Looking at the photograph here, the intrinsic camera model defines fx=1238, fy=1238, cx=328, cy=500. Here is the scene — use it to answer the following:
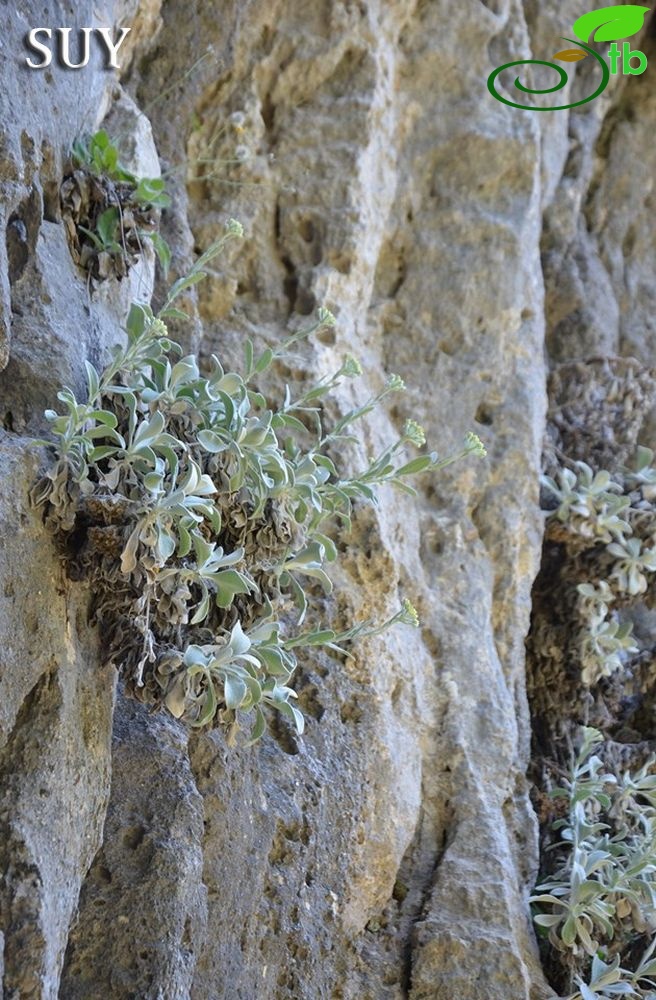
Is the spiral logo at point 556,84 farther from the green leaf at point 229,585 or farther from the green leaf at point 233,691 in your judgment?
the green leaf at point 233,691

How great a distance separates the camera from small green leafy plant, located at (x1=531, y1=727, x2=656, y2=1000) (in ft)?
9.72

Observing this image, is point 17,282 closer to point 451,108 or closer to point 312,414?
point 312,414

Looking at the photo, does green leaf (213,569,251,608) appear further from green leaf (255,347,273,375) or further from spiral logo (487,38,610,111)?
spiral logo (487,38,610,111)

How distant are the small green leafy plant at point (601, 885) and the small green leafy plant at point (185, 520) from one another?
0.95 meters

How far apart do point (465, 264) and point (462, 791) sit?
1653 mm

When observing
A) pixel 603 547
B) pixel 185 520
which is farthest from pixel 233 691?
pixel 603 547

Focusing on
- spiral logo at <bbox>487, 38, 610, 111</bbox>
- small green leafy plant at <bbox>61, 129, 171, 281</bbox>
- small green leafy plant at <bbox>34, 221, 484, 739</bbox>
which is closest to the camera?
small green leafy plant at <bbox>34, 221, 484, 739</bbox>

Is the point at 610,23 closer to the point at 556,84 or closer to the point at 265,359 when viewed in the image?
the point at 556,84

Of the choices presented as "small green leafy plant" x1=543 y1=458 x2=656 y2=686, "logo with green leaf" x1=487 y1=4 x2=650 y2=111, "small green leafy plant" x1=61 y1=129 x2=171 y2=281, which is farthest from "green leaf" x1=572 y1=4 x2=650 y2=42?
"small green leafy plant" x1=61 y1=129 x2=171 y2=281

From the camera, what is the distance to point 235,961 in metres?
2.48

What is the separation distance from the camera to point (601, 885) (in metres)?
3.01

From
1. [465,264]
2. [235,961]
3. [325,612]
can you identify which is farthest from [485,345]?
[235,961]

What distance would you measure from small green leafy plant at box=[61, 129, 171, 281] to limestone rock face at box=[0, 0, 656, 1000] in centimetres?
5

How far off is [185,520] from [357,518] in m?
0.96
